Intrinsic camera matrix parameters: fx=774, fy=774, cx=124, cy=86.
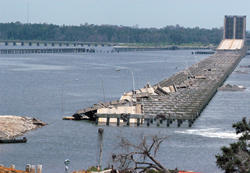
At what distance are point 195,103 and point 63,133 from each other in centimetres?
1971

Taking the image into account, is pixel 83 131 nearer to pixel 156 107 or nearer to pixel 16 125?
pixel 16 125

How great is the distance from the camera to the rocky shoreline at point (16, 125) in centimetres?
5478

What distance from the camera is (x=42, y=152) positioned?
1951 inches

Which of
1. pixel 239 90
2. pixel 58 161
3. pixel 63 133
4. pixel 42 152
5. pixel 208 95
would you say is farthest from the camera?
pixel 239 90

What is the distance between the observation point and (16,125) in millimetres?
59000

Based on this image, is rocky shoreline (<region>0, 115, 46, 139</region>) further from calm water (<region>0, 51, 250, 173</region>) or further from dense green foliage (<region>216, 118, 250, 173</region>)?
dense green foliage (<region>216, 118, 250, 173</region>)

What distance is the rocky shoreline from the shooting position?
2157 inches

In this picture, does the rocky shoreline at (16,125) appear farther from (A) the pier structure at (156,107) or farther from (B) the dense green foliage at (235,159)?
(B) the dense green foliage at (235,159)

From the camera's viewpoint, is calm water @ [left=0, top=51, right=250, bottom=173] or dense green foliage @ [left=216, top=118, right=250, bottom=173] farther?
calm water @ [left=0, top=51, right=250, bottom=173]

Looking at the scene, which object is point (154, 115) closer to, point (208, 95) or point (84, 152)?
point (84, 152)

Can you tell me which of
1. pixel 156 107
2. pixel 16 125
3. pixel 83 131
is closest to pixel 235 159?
pixel 83 131

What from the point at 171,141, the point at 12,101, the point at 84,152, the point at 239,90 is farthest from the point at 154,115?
the point at 239,90

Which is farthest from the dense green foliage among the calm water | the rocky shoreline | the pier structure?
the pier structure

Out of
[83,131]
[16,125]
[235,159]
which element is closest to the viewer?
[235,159]
